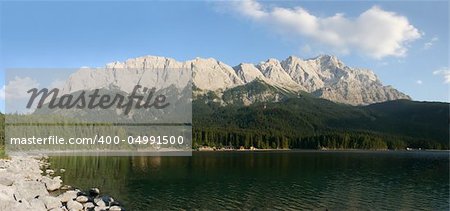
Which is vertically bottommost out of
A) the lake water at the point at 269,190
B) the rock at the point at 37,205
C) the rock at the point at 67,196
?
the lake water at the point at 269,190

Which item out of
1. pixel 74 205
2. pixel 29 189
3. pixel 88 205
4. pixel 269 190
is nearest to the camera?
pixel 74 205

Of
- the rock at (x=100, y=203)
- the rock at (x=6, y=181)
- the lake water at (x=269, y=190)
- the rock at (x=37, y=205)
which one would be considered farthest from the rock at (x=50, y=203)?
the lake water at (x=269, y=190)

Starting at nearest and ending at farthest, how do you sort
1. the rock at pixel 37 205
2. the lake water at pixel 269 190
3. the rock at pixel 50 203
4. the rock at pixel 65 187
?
the rock at pixel 37 205 → the rock at pixel 50 203 → the lake water at pixel 269 190 → the rock at pixel 65 187

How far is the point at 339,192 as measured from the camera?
69.2m

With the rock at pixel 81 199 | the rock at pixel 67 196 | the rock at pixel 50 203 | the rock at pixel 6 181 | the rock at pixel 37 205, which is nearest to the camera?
the rock at pixel 37 205

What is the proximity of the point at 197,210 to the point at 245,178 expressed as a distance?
Result: 121 feet

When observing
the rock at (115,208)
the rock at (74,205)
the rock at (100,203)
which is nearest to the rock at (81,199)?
the rock at (100,203)

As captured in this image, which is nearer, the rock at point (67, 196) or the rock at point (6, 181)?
the rock at point (6, 181)

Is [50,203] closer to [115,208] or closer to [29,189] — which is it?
[115,208]

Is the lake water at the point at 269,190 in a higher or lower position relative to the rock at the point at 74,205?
lower

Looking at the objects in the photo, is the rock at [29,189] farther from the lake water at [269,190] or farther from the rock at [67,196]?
the lake water at [269,190]

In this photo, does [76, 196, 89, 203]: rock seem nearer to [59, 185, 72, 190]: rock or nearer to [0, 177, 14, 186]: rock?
[0, 177, 14, 186]: rock

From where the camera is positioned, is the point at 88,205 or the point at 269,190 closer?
the point at 88,205

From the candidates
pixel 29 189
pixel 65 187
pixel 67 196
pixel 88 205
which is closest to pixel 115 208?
pixel 88 205
